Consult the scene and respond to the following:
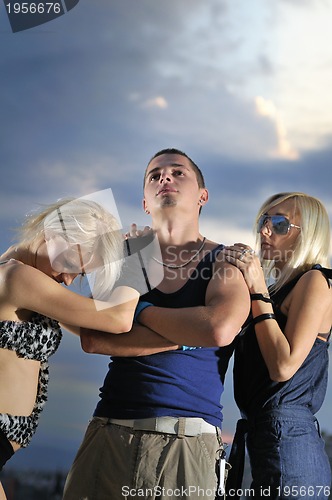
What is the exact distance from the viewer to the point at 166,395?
10.7 feet

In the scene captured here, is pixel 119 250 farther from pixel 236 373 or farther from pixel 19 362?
pixel 236 373

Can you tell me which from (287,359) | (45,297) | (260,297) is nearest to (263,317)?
(260,297)

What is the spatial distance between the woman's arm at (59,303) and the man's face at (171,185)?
859 mm

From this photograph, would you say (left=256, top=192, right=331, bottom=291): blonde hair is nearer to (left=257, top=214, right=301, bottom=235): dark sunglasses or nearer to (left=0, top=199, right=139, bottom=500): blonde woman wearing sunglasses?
(left=257, top=214, right=301, bottom=235): dark sunglasses

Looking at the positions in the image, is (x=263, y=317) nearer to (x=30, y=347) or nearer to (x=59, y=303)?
(x=59, y=303)

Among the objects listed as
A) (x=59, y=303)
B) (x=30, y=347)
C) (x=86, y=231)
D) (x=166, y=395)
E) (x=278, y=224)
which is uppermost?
(x=278, y=224)

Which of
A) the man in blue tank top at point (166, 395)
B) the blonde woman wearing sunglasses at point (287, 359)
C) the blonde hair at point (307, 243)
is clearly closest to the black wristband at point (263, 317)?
the blonde woman wearing sunglasses at point (287, 359)

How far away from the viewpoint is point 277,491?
3410 millimetres

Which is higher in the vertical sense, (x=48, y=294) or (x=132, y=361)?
(x=48, y=294)

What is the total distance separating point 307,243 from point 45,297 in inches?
59.8

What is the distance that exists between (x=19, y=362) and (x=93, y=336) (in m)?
0.39

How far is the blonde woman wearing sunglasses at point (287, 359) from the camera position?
3457 millimetres

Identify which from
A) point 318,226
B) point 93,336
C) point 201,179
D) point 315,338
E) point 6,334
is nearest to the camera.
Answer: point 6,334

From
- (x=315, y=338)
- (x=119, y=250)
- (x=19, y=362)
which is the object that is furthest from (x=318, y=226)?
(x=19, y=362)
